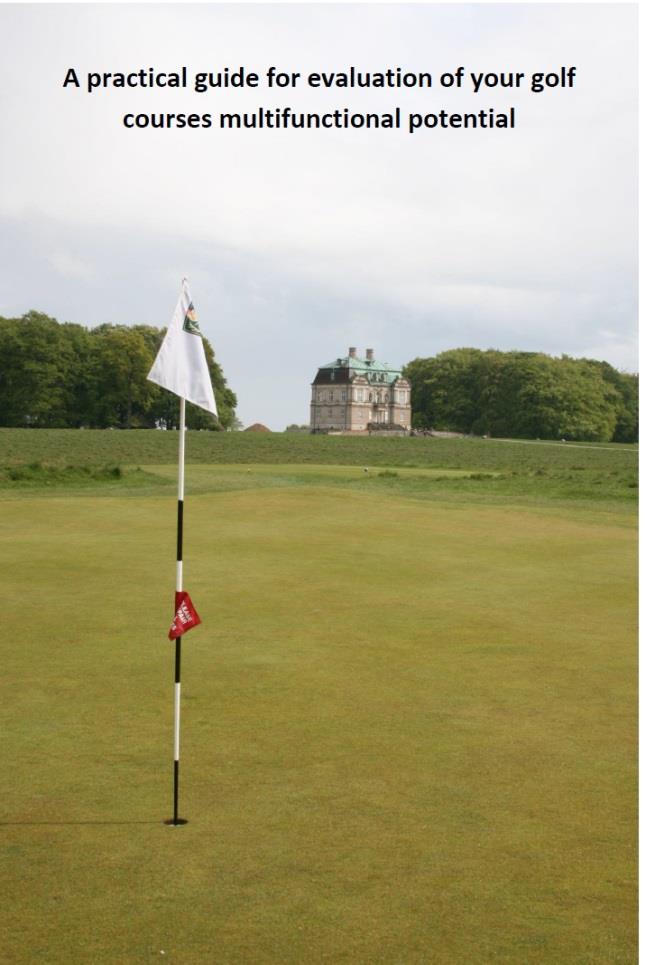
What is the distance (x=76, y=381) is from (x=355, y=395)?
3086 inches

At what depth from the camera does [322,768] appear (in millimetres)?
9367

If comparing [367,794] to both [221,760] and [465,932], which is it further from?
[465,932]

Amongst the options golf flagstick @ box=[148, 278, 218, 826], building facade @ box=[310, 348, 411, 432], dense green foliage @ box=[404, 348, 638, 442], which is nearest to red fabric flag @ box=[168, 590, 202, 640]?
golf flagstick @ box=[148, 278, 218, 826]

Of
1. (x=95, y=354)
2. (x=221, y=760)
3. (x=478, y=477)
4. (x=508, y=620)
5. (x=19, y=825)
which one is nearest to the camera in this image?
(x=19, y=825)

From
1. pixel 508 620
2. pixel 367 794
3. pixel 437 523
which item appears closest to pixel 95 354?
pixel 437 523

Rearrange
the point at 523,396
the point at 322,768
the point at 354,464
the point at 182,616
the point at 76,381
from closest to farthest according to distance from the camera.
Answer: the point at 182,616 → the point at 322,768 → the point at 354,464 → the point at 76,381 → the point at 523,396

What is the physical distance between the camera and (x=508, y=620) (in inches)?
644

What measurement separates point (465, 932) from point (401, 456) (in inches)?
2755

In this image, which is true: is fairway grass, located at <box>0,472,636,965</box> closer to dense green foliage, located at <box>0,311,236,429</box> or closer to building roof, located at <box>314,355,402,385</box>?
dense green foliage, located at <box>0,311,236,429</box>

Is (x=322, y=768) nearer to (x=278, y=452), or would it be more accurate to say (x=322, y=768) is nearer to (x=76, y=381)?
(x=278, y=452)

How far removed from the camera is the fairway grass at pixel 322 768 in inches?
261

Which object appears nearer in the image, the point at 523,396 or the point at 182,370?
the point at 182,370

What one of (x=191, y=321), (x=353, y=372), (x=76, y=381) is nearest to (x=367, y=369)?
(x=353, y=372)

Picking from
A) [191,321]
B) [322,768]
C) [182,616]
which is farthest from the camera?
[322,768]
